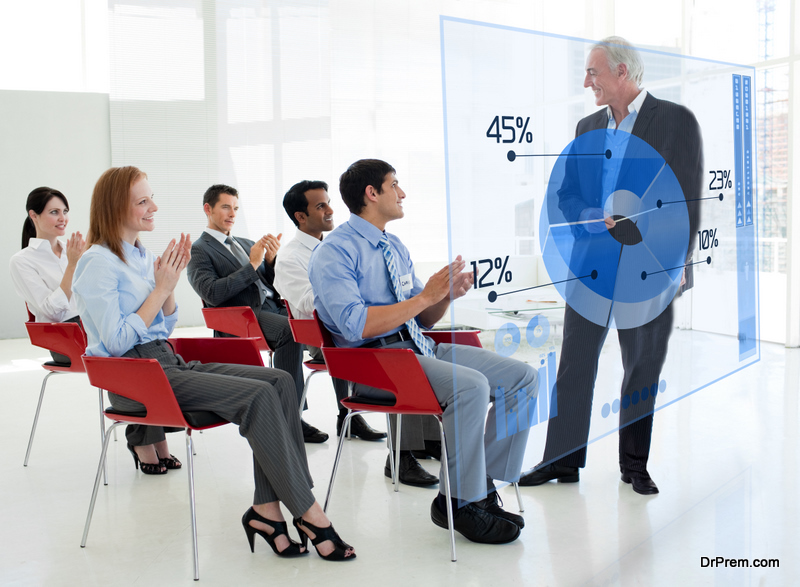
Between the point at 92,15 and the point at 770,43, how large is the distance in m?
6.88

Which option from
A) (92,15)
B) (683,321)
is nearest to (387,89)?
(92,15)

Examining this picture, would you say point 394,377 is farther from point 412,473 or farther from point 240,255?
point 240,255

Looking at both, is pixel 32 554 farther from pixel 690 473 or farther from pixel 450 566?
pixel 690 473

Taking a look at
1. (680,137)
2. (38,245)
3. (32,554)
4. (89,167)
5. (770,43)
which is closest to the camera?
(32,554)

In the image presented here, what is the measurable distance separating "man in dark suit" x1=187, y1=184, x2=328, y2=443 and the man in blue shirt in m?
1.26

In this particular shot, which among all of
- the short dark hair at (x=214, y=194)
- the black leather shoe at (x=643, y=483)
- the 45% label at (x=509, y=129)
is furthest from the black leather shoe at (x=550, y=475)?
the short dark hair at (x=214, y=194)

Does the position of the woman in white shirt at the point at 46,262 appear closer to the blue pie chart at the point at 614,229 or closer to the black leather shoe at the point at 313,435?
the black leather shoe at the point at 313,435

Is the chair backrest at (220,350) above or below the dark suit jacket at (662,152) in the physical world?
below

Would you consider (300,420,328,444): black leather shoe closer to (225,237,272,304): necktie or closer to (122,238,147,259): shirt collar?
(225,237,272,304): necktie

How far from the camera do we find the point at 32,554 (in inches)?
94.5

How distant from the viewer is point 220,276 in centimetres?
399

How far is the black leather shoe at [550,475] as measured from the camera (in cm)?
294

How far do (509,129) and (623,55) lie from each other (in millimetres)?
765

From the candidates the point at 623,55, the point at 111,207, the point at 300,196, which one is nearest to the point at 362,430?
the point at 300,196
